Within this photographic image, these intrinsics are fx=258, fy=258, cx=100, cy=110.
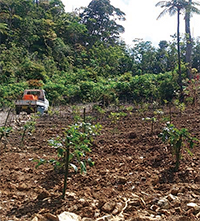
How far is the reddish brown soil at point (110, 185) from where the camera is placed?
2.06 m

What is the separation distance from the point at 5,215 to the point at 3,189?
2.07 ft

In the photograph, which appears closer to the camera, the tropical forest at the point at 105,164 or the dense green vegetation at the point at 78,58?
the tropical forest at the point at 105,164

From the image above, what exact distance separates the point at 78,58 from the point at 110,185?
Answer: 24059mm

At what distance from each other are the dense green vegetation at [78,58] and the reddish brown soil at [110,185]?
8.97 meters

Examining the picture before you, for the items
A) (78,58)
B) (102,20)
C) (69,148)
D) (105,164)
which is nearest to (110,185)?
(69,148)

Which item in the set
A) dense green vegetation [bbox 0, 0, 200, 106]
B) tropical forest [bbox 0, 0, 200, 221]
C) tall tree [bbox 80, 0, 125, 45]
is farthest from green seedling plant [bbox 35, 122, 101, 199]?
tall tree [bbox 80, 0, 125, 45]

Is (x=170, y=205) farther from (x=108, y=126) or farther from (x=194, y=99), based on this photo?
(x=194, y=99)

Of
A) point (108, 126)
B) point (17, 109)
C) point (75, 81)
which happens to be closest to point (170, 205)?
point (108, 126)

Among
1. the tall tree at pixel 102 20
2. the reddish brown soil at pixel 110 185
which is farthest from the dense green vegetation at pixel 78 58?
the reddish brown soil at pixel 110 185

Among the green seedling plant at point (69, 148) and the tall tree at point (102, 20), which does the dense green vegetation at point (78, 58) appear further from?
the green seedling plant at point (69, 148)

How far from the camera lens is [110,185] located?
2.74m

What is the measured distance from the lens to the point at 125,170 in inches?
126

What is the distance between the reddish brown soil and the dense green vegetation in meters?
8.97

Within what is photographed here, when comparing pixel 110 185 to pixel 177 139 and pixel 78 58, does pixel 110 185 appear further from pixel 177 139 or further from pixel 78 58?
pixel 78 58
